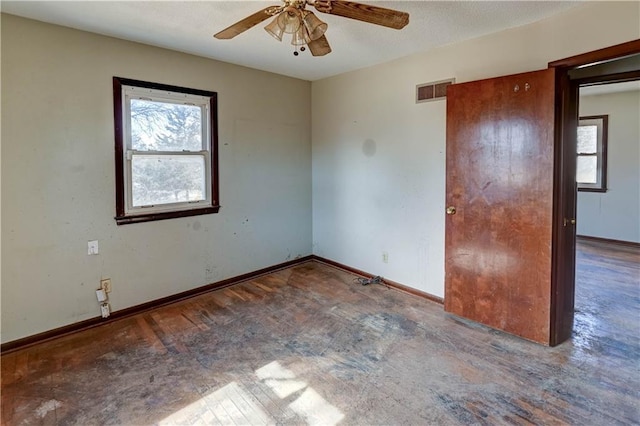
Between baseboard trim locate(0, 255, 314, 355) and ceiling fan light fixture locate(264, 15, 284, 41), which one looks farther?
baseboard trim locate(0, 255, 314, 355)

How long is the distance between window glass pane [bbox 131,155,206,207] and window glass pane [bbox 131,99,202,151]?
0.35ft

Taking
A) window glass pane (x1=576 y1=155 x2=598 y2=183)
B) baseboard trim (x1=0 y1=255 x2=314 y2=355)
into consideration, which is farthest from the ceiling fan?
window glass pane (x1=576 y1=155 x2=598 y2=183)

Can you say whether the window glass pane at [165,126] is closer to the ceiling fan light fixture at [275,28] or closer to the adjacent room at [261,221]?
the adjacent room at [261,221]

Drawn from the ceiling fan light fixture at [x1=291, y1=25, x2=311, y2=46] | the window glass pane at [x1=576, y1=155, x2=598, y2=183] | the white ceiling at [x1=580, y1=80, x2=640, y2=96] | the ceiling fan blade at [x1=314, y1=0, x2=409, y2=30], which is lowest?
the window glass pane at [x1=576, y1=155, x2=598, y2=183]

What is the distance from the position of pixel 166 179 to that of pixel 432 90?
8.96 feet

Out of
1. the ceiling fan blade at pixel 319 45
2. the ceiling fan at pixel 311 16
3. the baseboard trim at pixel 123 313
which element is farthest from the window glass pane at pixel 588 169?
the ceiling fan blade at pixel 319 45

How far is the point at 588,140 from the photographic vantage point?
6.18 m

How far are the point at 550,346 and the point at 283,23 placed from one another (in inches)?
114

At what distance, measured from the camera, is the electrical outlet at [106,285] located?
10.1 ft

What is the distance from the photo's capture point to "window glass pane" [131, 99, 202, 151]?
3.19 m

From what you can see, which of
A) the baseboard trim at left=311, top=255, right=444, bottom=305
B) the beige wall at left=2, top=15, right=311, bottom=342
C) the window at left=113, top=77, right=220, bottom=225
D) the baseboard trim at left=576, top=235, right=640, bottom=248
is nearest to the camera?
the beige wall at left=2, top=15, right=311, bottom=342

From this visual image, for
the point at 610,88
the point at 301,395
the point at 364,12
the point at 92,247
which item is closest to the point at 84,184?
the point at 92,247

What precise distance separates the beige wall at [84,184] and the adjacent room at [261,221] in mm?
17

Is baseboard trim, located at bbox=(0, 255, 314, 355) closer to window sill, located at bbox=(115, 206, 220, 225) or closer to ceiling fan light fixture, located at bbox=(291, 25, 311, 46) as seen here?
window sill, located at bbox=(115, 206, 220, 225)
